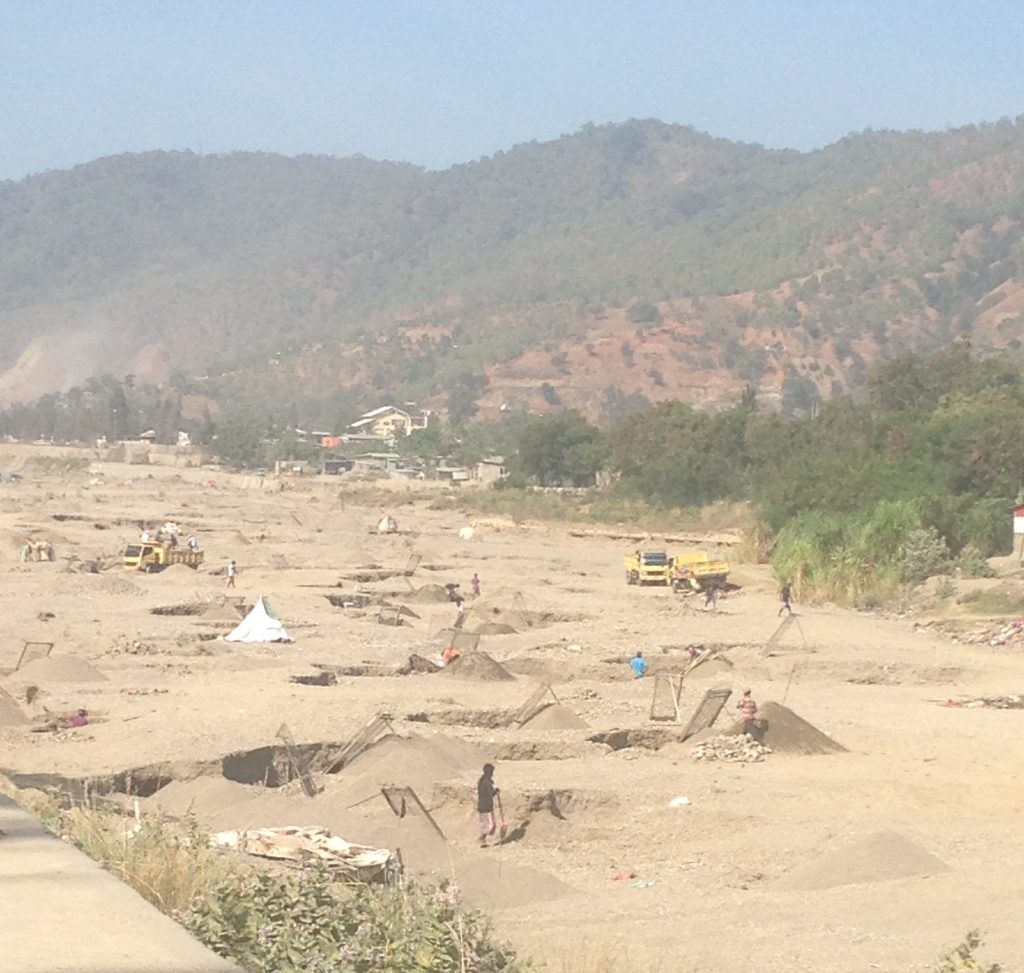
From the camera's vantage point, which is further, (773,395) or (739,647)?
(773,395)

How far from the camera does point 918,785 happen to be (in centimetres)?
1838

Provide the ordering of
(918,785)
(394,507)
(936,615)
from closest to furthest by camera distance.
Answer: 1. (918,785)
2. (936,615)
3. (394,507)

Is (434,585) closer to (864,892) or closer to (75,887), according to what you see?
(864,892)

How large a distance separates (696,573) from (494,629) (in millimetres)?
11517

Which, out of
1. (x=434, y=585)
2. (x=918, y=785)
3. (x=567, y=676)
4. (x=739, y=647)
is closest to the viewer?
(x=918, y=785)

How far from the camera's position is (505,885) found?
528 inches

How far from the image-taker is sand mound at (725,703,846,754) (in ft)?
66.3

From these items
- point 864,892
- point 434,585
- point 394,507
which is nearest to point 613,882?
point 864,892

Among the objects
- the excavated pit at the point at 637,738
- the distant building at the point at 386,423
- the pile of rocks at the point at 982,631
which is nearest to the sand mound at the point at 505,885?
the excavated pit at the point at 637,738

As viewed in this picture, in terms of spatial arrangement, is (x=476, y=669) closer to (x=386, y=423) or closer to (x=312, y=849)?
(x=312, y=849)

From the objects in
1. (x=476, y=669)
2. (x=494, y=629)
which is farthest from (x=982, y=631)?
(x=476, y=669)

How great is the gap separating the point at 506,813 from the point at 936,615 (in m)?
21.5

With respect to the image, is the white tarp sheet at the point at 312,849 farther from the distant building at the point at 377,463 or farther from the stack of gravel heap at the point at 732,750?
the distant building at the point at 377,463

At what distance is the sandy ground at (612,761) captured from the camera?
40.5 ft
